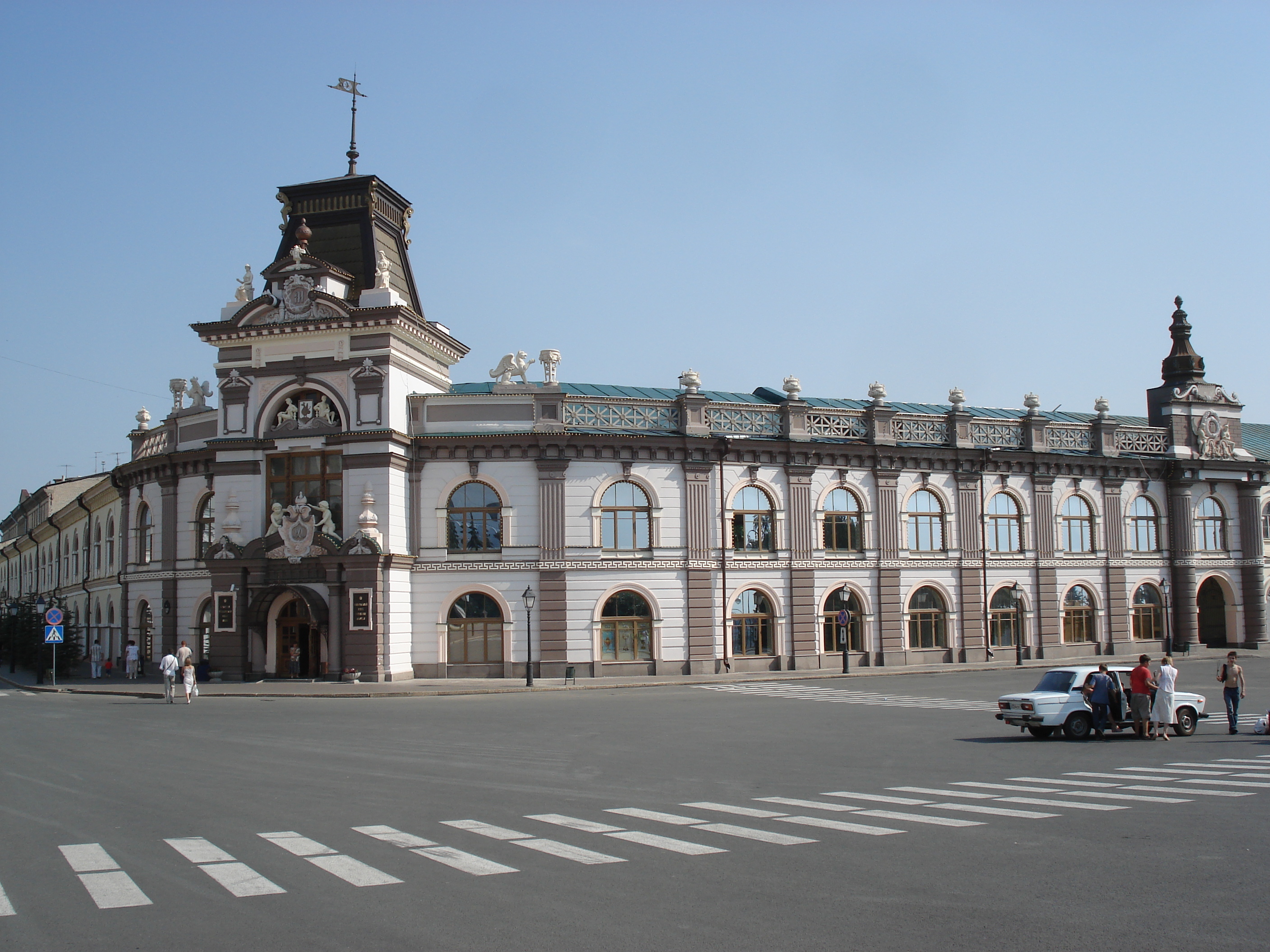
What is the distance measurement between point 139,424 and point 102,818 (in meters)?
39.3

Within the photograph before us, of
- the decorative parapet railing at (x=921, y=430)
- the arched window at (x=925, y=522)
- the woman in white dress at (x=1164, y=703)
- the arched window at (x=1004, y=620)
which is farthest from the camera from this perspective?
the arched window at (x=1004, y=620)

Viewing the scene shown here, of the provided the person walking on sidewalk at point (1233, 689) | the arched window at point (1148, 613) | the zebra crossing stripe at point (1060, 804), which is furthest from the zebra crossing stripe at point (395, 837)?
the arched window at point (1148, 613)

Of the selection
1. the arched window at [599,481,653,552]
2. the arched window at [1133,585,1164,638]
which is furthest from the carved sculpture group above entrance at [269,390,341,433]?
the arched window at [1133,585,1164,638]

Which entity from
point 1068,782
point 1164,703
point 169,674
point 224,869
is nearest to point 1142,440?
point 1164,703

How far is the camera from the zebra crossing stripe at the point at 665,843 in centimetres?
1115

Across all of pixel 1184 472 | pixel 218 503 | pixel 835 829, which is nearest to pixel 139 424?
pixel 218 503

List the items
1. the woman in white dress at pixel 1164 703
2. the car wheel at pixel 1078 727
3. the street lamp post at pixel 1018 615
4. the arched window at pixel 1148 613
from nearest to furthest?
1. the woman in white dress at pixel 1164 703
2. the car wheel at pixel 1078 727
3. the street lamp post at pixel 1018 615
4. the arched window at pixel 1148 613

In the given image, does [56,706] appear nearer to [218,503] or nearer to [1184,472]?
[218,503]

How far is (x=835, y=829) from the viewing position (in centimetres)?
1223

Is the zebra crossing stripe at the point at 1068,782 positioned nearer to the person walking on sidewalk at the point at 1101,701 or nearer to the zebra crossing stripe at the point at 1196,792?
the zebra crossing stripe at the point at 1196,792

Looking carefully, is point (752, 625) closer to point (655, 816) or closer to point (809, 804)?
point (809, 804)

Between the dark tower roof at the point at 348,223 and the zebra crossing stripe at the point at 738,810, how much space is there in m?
33.7

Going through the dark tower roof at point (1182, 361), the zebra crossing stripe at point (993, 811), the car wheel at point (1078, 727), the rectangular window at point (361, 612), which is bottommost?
the car wheel at point (1078, 727)

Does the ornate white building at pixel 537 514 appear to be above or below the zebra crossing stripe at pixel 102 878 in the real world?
above
